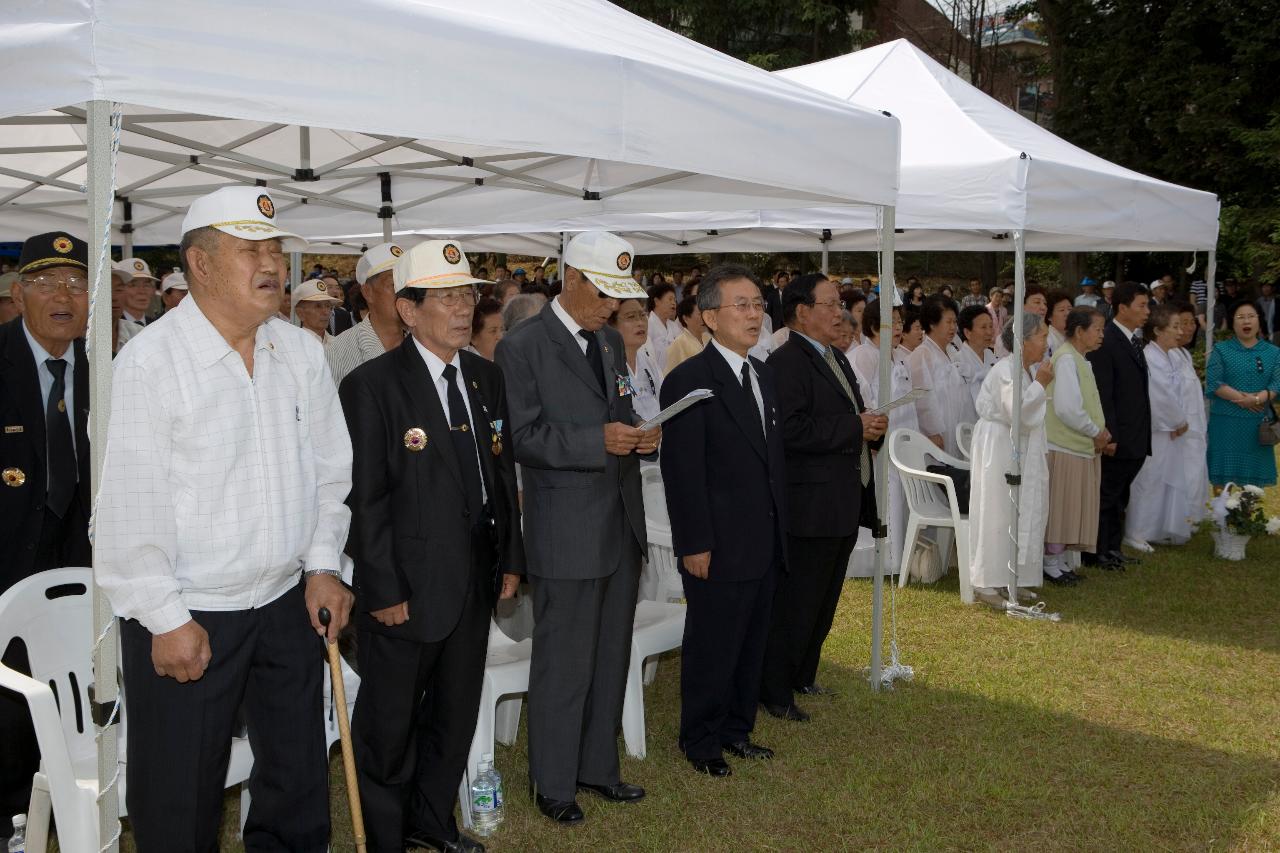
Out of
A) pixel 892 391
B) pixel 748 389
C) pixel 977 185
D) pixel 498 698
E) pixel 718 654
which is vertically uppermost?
pixel 977 185

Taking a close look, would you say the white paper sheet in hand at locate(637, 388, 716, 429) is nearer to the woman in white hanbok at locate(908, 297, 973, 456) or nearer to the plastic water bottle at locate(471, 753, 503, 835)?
the plastic water bottle at locate(471, 753, 503, 835)

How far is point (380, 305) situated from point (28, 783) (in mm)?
2254

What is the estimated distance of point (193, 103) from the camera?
287 centimetres

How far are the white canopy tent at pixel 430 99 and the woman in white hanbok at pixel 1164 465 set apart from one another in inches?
190

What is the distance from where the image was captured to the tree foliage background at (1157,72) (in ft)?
71.1

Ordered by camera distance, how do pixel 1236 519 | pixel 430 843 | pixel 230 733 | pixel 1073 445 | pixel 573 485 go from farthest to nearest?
pixel 1236 519 → pixel 1073 445 → pixel 573 485 → pixel 430 843 → pixel 230 733

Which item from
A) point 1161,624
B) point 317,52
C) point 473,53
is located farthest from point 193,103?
point 1161,624

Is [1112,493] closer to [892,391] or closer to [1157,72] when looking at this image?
[892,391]

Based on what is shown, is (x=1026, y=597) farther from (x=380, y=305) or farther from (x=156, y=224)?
(x=156, y=224)

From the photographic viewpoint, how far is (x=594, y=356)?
4285mm

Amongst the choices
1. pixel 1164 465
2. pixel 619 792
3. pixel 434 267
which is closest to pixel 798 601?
pixel 619 792

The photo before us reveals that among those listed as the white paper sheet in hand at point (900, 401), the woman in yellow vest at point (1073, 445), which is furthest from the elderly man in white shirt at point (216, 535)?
the woman in yellow vest at point (1073, 445)

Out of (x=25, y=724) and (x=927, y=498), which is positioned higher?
(x=927, y=498)

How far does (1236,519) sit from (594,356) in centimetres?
647
